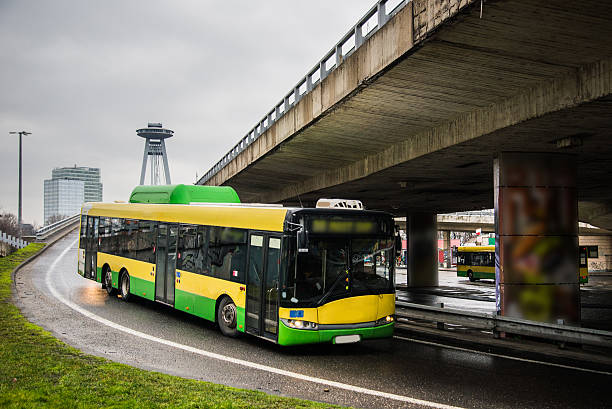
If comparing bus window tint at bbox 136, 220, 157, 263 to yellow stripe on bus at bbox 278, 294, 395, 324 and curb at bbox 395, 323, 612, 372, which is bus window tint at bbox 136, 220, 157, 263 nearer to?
yellow stripe on bus at bbox 278, 294, 395, 324

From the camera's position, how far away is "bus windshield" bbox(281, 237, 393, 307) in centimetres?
1023

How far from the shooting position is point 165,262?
1487 centimetres

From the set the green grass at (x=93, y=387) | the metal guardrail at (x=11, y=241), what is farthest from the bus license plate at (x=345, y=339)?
the metal guardrail at (x=11, y=241)

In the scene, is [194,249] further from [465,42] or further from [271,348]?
[465,42]

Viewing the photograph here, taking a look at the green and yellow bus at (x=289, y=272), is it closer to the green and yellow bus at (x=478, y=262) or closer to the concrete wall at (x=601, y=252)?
the green and yellow bus at (x=478, y=262)

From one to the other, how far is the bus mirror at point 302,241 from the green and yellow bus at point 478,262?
128 feet

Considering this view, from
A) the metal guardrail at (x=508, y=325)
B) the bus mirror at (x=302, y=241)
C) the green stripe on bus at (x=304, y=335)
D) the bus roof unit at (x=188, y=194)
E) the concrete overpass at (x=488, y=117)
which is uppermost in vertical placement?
the concrete overpass at (x=488, y=117)

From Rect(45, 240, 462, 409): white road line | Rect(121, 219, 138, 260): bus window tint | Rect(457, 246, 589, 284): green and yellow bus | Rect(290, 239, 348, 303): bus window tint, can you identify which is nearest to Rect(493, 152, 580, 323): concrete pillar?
Rect(290, 239, 348, 303): bus window tint

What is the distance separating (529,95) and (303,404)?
7332 millimetres

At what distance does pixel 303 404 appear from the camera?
696 centimetres

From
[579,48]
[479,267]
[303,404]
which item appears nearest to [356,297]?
[303,404]

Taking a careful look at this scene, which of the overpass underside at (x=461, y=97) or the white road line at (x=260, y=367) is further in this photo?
the overpass underside at (x=461, y=97)

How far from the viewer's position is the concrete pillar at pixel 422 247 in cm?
3869

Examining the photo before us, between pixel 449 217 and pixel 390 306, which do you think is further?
pixel 449 217
